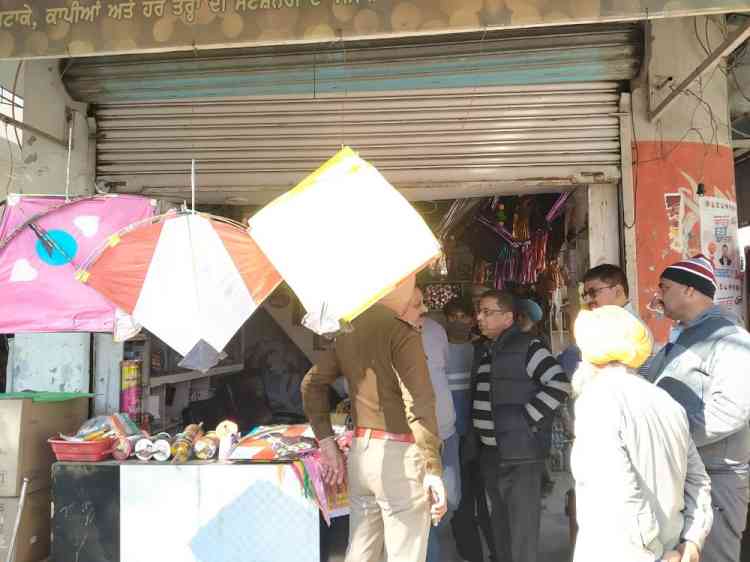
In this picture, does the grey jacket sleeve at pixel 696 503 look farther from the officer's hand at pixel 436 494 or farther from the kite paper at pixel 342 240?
the kite paper at pixel 342 240

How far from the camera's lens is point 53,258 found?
128 inches

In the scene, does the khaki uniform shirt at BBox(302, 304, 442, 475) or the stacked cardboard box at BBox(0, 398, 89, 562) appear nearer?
the khaki uniform shirt at BBox(302, 304, 442, 475)

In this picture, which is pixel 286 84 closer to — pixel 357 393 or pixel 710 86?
pixel 357 393

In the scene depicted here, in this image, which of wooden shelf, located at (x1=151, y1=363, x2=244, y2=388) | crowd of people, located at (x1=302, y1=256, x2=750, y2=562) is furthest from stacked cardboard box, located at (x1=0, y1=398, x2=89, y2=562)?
crowd of people, located at (x1=302, y1=256, x2=750, y2=562)

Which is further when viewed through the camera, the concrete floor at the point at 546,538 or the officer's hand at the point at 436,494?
the concrete floor at the point at 546,538

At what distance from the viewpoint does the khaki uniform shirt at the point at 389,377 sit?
99.9 inches

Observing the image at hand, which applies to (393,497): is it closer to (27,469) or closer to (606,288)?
(606,288)

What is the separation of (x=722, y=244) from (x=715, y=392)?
219cm

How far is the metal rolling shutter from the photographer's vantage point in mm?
4023

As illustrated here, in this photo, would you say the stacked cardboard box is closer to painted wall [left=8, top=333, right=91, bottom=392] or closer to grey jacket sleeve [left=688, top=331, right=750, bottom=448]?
painted wall [left=8, top=333, right=91, bottom=392]

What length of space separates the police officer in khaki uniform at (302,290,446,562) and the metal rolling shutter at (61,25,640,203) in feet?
5.97

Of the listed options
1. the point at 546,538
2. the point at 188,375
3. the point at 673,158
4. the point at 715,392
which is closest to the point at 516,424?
the point at 715,392

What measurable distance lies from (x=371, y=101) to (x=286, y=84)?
Result: 64 cm

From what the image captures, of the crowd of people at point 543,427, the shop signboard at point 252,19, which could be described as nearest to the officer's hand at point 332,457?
the crowd of people at point 543,427
